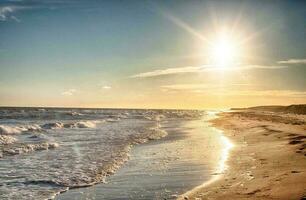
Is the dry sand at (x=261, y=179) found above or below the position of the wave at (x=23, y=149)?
above

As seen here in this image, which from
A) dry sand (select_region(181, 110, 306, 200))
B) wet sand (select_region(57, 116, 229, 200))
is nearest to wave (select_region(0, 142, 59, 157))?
wet sand (select_region(57, 116, 229, 200))

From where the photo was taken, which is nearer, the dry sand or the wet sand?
the dry sand

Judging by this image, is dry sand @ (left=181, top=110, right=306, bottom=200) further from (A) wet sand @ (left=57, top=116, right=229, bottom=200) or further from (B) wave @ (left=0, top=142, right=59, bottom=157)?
(B) wave @ (left=0, top=142, right=59, bottom=157)

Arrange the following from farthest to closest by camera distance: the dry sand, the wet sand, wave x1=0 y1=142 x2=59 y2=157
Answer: wave x1=0 y1=142 x2=59 y2=157
the wet sand
the dry sand

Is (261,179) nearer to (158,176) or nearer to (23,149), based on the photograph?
(158,176)

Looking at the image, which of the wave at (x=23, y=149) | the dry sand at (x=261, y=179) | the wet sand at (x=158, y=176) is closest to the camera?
the dry sand at (x=261, y=179)

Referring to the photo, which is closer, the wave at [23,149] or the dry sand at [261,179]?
the dry sand at [261,179]

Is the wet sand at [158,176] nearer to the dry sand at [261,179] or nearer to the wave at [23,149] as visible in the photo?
the dry sand at [261,179]

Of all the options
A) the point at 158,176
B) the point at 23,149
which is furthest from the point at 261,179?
the point at 23,149

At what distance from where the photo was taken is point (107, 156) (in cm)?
1805

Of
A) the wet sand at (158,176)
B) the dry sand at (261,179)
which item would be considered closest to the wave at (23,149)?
the wet sand at (158,176)

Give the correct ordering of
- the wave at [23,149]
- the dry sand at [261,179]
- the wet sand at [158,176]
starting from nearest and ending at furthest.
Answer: the dry sand at [261,179] < the wet sand at [158,176] < the wave at [23,149]

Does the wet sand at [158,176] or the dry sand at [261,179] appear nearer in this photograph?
the dry sand at [261,179]

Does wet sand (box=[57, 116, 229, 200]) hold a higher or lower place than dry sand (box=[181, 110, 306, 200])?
lower
